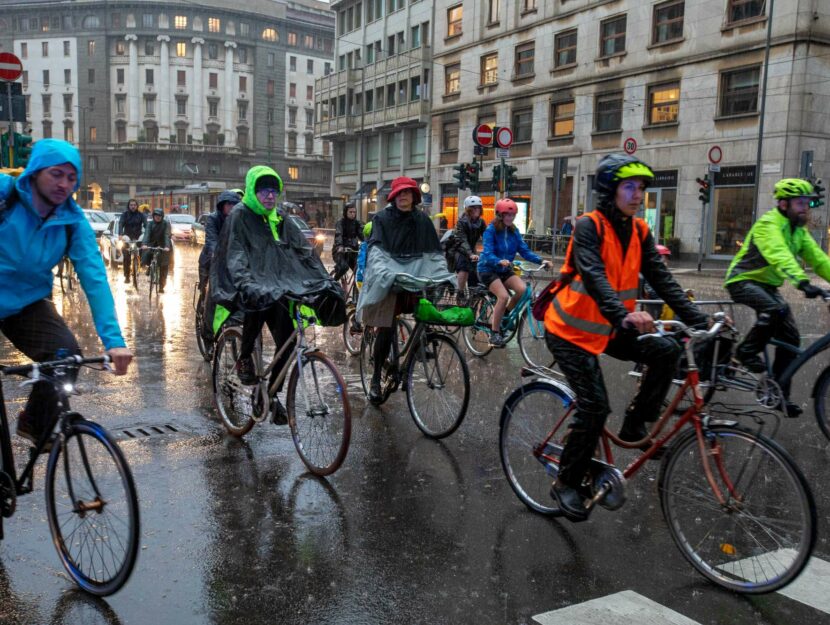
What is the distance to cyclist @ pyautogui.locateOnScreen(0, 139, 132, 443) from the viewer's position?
3441 millimetres

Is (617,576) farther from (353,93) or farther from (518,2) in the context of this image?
(353,93)

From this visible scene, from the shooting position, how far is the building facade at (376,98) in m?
48.6

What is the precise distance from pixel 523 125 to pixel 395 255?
35.1 m

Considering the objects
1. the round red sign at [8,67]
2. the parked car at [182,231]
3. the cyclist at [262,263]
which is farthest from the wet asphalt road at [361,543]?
the parked car at [182,231]

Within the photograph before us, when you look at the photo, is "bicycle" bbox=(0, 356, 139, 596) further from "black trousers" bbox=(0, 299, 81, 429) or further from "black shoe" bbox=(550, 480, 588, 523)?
"black shoe" bbox=(550, 480, 588, 523)

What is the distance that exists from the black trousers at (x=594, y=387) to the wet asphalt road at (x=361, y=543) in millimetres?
444

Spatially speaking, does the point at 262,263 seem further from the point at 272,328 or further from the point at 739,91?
the point at 739,91

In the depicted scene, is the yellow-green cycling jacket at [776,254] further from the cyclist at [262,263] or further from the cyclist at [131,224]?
the cyclist at [131,224]

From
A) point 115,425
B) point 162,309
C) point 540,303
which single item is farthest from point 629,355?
point 162,309

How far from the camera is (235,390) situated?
587 cm

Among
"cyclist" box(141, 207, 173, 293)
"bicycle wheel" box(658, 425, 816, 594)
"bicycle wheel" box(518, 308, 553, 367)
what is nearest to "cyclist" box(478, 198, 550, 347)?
"bicycle wheel" box(518, 308, 553, 367)

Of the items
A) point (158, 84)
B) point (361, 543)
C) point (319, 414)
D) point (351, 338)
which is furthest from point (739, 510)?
point (158, 84)

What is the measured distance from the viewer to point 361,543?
3.94m

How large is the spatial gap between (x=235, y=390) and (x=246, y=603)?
2.71 metres
